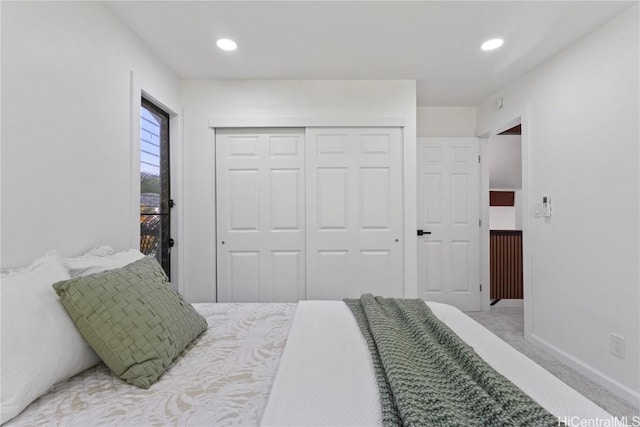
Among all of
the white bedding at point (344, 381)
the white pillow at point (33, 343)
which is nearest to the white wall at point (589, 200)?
the white bedding at point (344, 381)

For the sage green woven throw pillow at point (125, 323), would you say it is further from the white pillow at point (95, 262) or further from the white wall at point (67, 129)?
the white wall at point (67, 129)

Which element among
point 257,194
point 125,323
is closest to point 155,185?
point 257,194

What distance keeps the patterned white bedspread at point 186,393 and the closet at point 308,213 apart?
159 cm

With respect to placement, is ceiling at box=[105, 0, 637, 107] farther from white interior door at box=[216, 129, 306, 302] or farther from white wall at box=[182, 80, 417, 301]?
white interior door at box=[216, 129, 306, 302]

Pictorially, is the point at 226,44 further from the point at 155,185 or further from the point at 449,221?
the point at 449,221

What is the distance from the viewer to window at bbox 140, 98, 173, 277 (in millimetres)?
2301

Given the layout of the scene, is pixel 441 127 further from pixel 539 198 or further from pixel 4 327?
pixel 4 327

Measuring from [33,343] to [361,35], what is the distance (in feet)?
7.63

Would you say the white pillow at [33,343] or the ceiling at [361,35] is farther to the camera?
the ceiling at [361,35]

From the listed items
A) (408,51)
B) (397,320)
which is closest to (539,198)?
(408,51)

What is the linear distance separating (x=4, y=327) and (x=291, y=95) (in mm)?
2511

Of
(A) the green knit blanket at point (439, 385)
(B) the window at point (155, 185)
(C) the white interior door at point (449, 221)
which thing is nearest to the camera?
(A) the green knit blanket at point (439, 385)

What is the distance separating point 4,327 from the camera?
0.80 metres

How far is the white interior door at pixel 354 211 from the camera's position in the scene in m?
2.79
